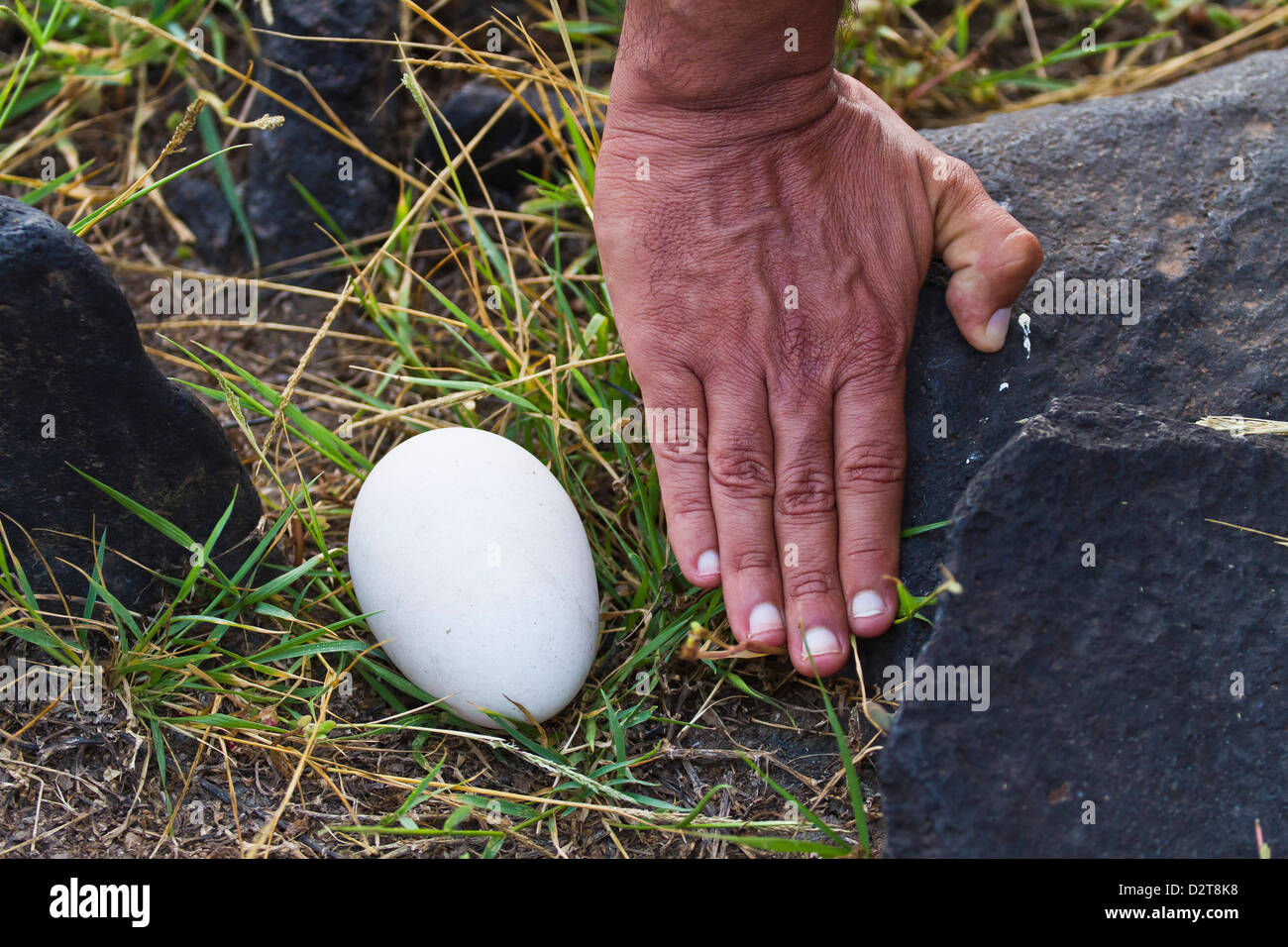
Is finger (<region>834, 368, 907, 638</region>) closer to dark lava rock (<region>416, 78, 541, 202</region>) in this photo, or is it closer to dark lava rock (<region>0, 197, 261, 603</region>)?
dark lava rock (<region>0, 197, 261, 603</region>)

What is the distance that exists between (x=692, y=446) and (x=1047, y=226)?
0.76 meters

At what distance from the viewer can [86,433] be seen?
1.53 metres

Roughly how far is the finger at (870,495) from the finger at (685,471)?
21 cm

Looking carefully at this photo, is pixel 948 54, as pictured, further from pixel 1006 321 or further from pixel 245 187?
pixel 245 187

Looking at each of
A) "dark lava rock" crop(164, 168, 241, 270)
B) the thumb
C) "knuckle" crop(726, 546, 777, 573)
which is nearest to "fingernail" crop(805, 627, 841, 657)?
"knuckle" crop(726, 546, 777, 573)

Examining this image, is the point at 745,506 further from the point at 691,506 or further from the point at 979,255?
the point at 979,255

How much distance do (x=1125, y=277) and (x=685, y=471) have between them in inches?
32.1

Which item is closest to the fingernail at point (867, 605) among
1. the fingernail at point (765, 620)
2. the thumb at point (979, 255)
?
the fingernail at point (765, 620)

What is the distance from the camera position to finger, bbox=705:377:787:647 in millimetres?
1609

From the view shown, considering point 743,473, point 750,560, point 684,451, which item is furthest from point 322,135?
point 750,560

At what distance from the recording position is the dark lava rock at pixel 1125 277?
1658 millimetres

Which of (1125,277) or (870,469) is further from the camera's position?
(1125,277)

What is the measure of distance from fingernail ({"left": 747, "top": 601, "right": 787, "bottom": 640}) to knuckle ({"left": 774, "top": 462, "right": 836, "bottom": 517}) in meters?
0.16

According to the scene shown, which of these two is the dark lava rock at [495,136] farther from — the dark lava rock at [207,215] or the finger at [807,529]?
the finger at [807,529]
